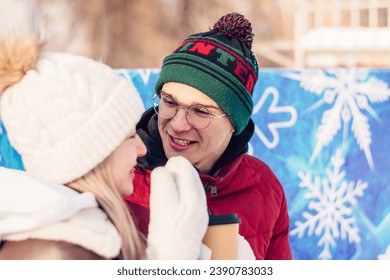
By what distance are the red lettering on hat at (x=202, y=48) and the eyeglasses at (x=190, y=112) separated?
0.57 feet

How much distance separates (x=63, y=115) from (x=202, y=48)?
39.3 inches

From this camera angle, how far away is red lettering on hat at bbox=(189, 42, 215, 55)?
8.73ft

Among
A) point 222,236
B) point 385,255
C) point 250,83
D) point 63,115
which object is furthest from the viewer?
point 385,255

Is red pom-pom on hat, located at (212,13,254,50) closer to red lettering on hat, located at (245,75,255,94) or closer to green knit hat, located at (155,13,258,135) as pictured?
green knit hat, located at (155,13,258,135)

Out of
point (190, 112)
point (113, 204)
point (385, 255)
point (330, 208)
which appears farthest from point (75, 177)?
point (385, 255)

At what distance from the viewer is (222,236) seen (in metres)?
1.93

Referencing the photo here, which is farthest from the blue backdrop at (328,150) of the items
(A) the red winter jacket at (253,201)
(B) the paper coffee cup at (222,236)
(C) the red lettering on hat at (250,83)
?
(B) the paper coffee cup at (222,236)

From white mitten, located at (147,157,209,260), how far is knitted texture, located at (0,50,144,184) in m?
0.15

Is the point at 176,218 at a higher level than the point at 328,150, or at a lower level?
lower

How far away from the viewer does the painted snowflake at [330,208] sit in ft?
11.2

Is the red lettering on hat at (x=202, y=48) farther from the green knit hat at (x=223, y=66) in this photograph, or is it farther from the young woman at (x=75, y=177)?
the young woman at (x=75, y=177)

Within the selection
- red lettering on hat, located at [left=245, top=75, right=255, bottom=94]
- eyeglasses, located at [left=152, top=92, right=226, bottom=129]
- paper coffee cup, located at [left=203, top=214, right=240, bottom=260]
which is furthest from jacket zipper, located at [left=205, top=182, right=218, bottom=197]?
paper coffee cup, located at [left=203, top=214, right=240, bottom=260]

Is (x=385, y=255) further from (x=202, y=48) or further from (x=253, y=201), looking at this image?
(x=202, y=48)

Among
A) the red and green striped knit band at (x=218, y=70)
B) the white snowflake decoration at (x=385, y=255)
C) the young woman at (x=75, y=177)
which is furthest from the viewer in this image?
the white snowflake decoration at (x=385, y=255)
